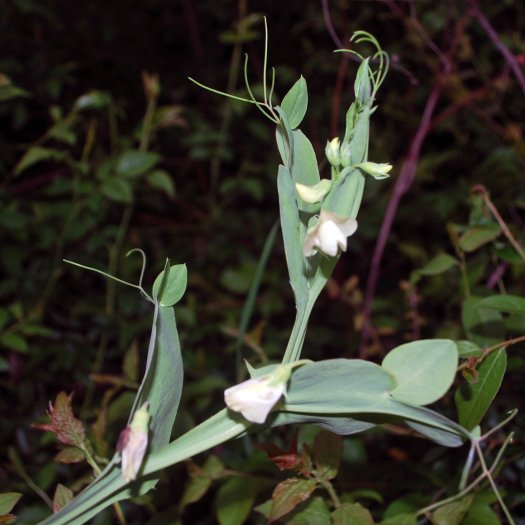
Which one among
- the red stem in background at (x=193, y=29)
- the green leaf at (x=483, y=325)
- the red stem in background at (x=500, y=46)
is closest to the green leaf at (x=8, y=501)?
the green leaf at (x=483, y=325)

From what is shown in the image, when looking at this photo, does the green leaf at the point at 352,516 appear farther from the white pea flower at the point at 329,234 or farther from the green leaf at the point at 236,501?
the white pea flower at the point at 329,234

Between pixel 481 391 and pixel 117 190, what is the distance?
2.15ft

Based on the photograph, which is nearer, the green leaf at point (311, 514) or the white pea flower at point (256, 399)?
the white pea flower at point (256, 399)

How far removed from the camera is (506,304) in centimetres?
48

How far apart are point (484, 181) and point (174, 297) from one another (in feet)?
3.07

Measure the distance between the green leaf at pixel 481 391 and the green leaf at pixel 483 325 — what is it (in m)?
0.09

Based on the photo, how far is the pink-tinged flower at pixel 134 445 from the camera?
0.32 meters

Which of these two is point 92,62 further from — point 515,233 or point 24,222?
point 515,233

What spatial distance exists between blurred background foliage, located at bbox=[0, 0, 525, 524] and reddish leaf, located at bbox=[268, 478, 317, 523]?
0.36 feet

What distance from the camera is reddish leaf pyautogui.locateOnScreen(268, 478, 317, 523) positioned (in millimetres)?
447

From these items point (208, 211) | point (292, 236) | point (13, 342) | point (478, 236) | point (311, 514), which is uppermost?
point (292, 236)

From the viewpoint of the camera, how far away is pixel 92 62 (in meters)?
1.46

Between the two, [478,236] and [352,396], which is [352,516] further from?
[478,236]

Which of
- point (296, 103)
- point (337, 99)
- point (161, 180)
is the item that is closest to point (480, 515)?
point (296, 103)
